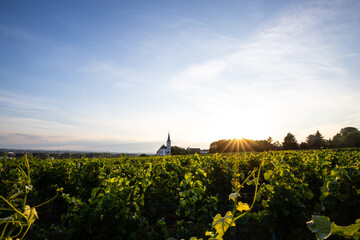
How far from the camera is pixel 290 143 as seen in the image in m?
60.7

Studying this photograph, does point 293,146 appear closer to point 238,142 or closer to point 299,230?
point 238,142

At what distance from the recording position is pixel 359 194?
133 inches

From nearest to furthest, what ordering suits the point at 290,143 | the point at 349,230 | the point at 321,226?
the point at 349,230 → the point at 321,226 → the point at 290,143

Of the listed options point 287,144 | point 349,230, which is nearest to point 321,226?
point 349,230

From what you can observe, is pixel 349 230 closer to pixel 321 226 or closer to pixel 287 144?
pixel 321 226

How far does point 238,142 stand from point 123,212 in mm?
73549

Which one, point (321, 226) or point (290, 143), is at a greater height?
point (290, 143)

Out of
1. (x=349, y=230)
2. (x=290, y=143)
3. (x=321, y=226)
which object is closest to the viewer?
(x=349, y=230)

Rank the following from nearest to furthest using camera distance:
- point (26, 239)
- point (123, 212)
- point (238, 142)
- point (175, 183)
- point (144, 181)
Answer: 1. point (123, 212)
2. point (144, 181)
3. point (26, 239)
4. point (175, 183)
5. point (238, 142)

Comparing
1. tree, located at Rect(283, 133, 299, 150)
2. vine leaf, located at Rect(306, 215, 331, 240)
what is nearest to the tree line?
tree, located at Rect(283, 133, 299, 150)

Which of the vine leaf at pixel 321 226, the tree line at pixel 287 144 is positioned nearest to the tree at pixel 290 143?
the tree line at pixel 287 144

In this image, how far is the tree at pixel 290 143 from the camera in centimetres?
5974

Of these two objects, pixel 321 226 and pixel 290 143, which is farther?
pixel 290 143

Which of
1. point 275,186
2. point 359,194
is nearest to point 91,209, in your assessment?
point 275,186
